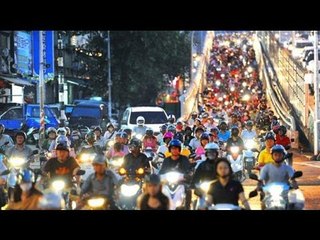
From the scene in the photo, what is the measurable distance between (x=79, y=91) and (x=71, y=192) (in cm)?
5380

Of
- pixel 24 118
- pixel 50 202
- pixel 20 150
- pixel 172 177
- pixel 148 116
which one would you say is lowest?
pixel 50 202

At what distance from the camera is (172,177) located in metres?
14.0

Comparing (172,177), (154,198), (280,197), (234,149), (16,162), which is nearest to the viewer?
(154,198)

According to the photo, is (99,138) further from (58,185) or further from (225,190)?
(225,190)

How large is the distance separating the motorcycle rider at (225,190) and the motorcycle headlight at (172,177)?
80.0 inches

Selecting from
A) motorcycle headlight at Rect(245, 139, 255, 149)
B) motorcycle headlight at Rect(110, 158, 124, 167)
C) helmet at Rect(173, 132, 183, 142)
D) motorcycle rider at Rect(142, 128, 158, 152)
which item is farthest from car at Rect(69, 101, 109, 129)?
motorcycle headlight at Rect(110, 158, 124, 167)

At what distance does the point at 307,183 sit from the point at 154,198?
35.9 ft

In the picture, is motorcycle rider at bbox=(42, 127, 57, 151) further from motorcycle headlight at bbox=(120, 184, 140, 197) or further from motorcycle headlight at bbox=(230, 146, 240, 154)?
motorcycle headlight at bbox=(120, 184, 140, 197)

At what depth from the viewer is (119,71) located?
179ft

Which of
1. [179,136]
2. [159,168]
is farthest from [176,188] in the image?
[179,136]

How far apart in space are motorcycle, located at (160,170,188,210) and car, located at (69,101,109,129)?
22490 mm

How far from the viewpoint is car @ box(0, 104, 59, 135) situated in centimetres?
3566
